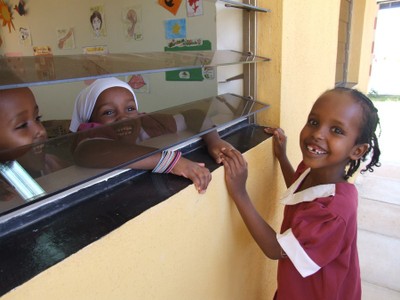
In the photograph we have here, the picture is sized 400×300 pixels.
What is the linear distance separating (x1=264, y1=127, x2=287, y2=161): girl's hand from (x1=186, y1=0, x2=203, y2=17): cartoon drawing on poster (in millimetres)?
603

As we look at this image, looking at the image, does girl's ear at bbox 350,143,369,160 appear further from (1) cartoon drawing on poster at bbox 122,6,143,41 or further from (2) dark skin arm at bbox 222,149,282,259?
(1) cartoon drawing on poster at bbox 122,6,143,41

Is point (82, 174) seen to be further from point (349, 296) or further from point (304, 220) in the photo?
point (349, 296)

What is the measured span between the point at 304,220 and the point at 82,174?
0.63 metres

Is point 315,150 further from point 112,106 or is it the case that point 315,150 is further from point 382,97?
point 382,97

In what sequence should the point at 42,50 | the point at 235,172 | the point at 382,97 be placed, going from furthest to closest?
the point at 382,97 → the point at 42,50 → the point at 235,172

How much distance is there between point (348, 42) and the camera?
310 cm

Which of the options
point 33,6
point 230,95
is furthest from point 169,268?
point 33,6

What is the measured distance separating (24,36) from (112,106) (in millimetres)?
1813

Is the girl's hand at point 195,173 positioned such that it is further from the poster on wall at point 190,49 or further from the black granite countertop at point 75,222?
the poster on wall at point 190,49

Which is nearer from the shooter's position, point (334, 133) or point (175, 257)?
point (175, 257)

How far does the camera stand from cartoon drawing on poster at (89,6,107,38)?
1940 millimetres

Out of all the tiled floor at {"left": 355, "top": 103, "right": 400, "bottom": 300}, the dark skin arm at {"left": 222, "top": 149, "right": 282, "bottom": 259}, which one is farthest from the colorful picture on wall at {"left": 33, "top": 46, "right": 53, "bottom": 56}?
the tiled floor at {"left": 355, "top": 103, "right": 400, "bottom": 300}

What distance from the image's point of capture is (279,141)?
4.14ft

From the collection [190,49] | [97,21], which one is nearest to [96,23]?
[97,21]
